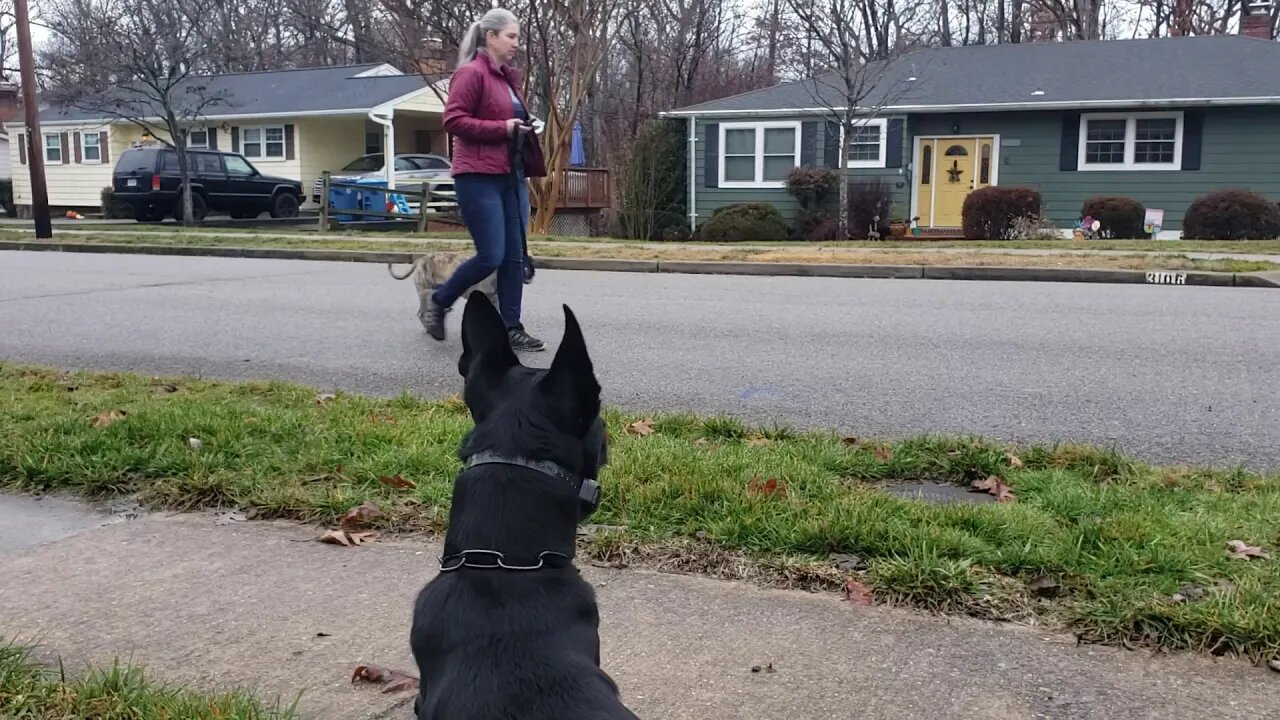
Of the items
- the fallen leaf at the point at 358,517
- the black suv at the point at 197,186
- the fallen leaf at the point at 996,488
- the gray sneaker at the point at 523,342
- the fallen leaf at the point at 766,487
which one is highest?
the black suv at the point at 197,186

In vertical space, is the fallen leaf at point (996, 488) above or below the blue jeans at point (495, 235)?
below

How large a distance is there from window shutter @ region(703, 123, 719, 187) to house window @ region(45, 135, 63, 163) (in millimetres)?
23413

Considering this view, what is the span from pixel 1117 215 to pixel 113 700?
2175 centimetres

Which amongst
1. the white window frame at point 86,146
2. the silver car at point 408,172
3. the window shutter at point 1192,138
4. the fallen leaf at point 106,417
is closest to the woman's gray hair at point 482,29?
the fallen leaf at point 106,417

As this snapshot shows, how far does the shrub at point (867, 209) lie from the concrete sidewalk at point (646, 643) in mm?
21221

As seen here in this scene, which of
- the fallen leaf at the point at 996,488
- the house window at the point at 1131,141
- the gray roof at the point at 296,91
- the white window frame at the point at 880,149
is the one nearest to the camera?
the fallen leaf at the point at 996,488

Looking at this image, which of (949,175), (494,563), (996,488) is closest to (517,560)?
(494,563)

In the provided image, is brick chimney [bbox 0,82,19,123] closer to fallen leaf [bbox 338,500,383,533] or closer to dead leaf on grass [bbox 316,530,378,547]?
fallen leaf [bbox 338,500,383,533]

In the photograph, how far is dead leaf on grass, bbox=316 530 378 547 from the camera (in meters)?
3.85

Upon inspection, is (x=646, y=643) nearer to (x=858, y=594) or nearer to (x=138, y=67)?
(x=858, y=594)

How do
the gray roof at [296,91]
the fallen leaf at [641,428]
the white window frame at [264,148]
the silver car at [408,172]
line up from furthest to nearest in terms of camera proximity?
the white window frame at [264,148]
the gray roof at [296,91]
the silver car at [408,172]
the fallen leaf at [641,428]

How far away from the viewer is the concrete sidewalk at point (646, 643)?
272 centimetres

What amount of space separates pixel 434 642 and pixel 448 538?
0.20 metres

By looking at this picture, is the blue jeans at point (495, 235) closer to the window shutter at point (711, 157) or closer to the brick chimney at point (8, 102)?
the window shutter at point (711, 157)
